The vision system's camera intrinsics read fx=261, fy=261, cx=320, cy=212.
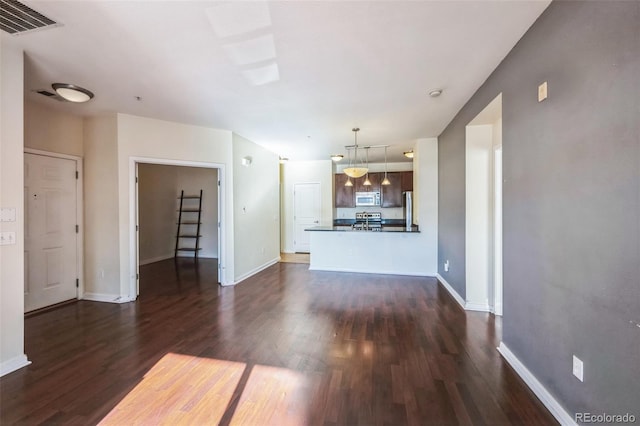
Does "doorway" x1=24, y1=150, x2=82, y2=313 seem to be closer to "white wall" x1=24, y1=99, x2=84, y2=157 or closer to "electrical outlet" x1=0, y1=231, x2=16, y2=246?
"white wall" x1=24, y1=99, x2=84, y2=157

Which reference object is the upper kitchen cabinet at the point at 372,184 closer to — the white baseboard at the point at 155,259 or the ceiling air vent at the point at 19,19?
the white baseboard at the point at 155,259

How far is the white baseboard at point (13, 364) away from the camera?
208 cm

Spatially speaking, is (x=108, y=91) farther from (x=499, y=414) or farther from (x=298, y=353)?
(x=499, y=414)

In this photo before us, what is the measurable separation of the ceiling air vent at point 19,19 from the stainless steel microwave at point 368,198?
6.36 meters

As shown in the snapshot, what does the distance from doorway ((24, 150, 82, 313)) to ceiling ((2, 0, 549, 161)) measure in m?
0.85

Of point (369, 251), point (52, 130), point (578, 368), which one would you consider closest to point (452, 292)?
point (369, 251)

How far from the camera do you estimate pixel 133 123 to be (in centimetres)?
373

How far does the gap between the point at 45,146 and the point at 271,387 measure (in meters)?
4.23

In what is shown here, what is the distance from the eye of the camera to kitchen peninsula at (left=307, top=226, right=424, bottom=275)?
5.12m

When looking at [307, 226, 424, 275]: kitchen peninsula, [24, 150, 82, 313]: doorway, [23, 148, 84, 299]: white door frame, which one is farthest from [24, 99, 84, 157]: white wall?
[307, 226, 424, 275]: kitchen peninsula

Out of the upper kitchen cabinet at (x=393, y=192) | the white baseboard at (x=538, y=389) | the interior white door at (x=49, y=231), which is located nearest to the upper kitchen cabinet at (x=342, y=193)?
the upper kitchen cabinet at (x=393, y=192)

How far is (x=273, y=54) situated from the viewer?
2.24 meters

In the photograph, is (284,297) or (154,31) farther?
(284,297)

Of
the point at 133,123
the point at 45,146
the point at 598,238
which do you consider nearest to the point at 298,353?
the point at 598,238
